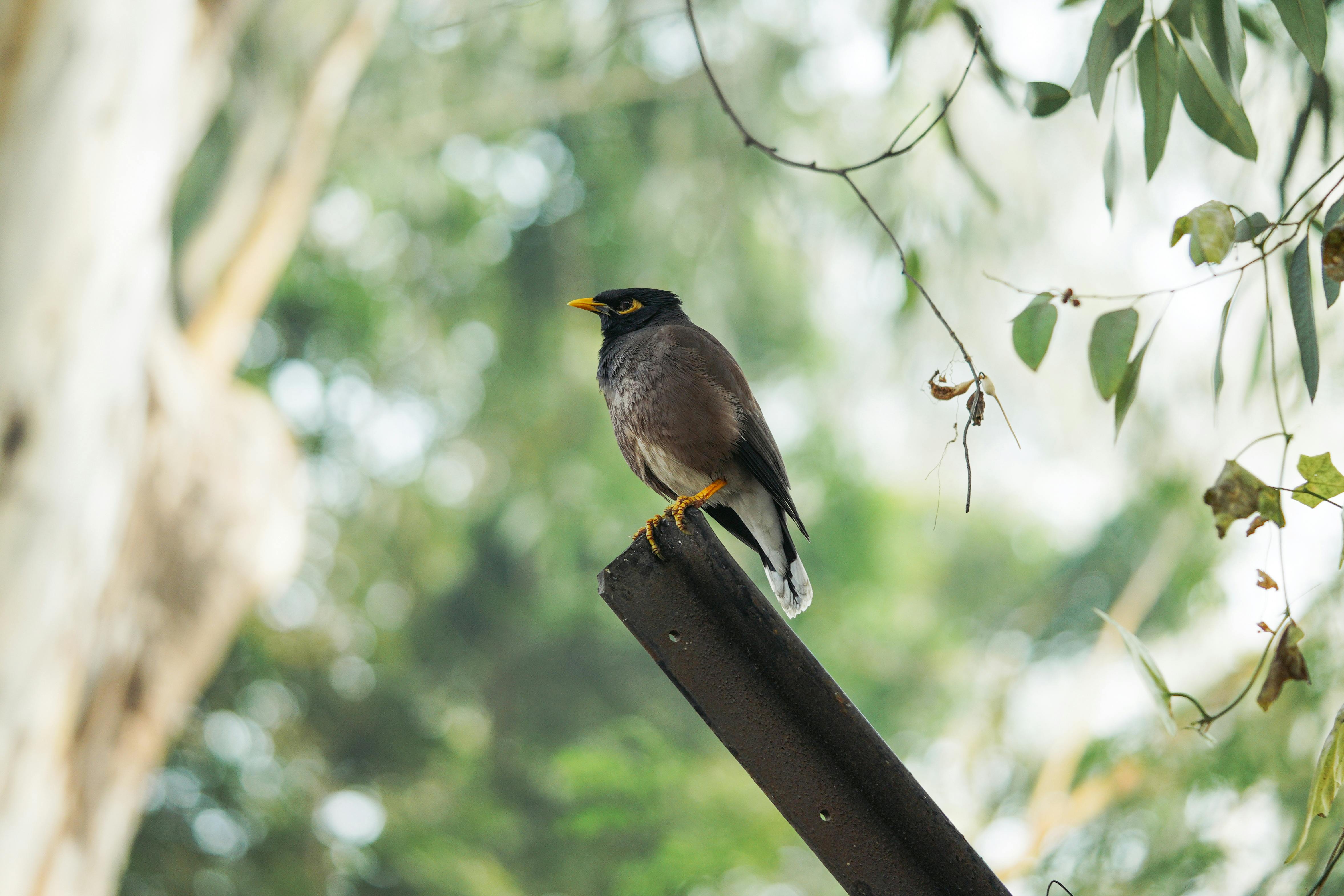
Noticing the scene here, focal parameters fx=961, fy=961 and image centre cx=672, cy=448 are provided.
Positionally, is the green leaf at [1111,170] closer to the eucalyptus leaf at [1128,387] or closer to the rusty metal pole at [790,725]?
the eucalyptus leaf at [1128,387]

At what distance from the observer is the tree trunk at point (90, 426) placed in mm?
3594

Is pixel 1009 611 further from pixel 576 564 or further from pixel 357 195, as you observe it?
pixel 357 195

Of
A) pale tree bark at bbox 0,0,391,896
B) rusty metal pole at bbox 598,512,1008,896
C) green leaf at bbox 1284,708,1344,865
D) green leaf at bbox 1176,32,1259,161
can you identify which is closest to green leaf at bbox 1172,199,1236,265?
green leaf at bbox 1176,32,1259,161

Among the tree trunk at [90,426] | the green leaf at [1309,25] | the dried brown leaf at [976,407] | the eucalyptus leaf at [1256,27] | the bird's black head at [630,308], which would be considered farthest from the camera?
the tree trunk at [90,426]

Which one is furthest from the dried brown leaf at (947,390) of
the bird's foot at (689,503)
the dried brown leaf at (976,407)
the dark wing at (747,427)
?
the dark wing at (747,427)

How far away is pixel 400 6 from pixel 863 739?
848 centimetres

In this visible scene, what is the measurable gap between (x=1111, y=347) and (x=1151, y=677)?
505mm

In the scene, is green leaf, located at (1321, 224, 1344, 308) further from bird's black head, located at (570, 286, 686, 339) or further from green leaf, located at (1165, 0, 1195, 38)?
bird's black head, located at (570, 286, 686, 339)

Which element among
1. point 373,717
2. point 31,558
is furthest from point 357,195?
point 31,558

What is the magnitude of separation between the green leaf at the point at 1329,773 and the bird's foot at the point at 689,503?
898 mm

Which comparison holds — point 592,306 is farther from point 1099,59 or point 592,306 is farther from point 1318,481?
point 1318,481

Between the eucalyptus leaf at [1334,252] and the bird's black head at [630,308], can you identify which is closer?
the eucalyptus leaf at [1334,252]

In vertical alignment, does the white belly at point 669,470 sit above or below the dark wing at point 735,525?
above

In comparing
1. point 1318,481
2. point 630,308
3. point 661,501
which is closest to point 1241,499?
point 1318,481
